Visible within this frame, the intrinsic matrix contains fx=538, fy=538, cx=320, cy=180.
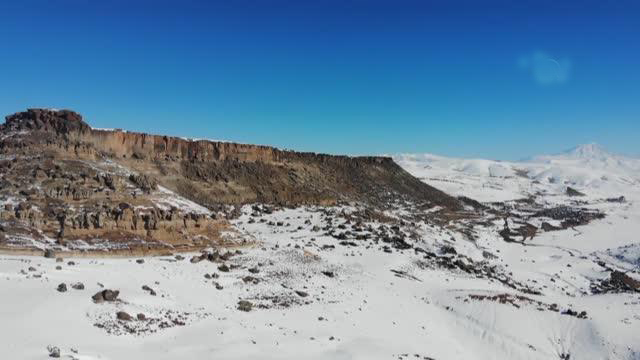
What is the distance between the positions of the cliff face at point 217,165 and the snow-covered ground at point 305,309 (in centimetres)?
1601

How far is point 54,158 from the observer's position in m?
36.2

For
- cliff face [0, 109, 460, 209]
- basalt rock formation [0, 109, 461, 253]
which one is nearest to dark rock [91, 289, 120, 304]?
basalt rock formation [0, 109, 461, 253]

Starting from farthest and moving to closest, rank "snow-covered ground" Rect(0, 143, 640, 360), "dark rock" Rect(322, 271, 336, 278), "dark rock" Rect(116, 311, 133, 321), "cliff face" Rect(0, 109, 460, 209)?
"cliff face" Rect(0, 109, 460, 209), "dark rock" Rect(322, 271, 336, 278), "dark rock" Rect(116, 311, 133, 321), "snow-covered ground" Rect(0, 143, 640, 360)

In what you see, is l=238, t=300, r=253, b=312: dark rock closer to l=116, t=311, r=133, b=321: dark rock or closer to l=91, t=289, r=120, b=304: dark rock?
l=116, t=311, r=133, b=321: dark rock

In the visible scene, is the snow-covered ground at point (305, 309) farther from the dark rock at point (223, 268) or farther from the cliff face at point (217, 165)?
the cliff face at point (217, 165)

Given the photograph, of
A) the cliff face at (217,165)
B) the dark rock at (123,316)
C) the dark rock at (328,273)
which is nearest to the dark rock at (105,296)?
the dark rock at (123,316)

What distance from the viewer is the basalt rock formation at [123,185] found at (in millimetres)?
31125

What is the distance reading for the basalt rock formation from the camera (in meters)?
31.1

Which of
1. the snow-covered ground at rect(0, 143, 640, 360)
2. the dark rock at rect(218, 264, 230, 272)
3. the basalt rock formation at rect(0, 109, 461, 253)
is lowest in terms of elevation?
the snow-covered ground at rect(0, 143, 640, 360)

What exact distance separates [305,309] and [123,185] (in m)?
16.8

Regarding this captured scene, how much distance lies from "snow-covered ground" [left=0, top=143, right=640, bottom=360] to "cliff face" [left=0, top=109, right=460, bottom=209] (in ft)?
52.5

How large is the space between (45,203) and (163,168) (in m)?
29.1

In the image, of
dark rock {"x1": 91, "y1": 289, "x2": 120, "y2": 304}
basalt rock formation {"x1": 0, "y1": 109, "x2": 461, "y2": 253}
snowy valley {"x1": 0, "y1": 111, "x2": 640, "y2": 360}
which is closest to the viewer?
snowy valley {"x1": 0, "y1": 111, "x2": 640, "y2": 360}

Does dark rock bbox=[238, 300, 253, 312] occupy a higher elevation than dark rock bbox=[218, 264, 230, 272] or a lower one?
lower
